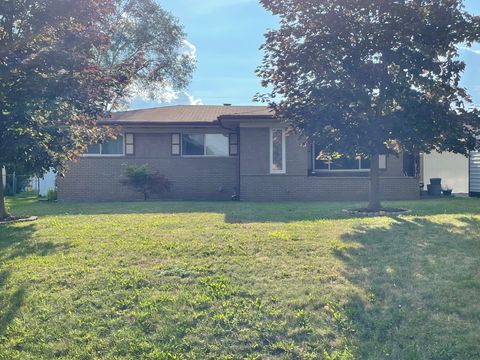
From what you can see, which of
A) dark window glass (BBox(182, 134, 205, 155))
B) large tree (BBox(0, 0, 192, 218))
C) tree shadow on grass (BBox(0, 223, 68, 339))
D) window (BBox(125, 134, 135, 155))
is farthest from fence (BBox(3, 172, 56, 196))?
tree shadow on grass (BBox(0, 223, 68, 339))

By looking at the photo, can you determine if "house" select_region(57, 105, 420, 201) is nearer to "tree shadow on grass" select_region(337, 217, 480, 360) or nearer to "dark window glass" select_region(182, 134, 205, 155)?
"dark window glass" select_region(182, 134, 205, 155)

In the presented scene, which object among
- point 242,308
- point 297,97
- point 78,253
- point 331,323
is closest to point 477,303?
point 331,323

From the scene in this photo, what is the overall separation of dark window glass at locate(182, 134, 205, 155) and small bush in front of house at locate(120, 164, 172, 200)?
5.70 feet

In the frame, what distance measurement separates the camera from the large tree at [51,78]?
9.09 metres

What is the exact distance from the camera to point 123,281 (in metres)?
5.91

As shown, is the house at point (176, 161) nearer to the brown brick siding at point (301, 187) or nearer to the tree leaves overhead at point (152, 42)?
the brown brick siding at point (301, 187)

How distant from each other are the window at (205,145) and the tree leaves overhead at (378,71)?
8.57 meters

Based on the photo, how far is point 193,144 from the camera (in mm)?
19859

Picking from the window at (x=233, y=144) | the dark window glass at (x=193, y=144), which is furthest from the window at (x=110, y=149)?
the window at (x=233, y=144)

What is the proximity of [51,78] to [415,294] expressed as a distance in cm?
776

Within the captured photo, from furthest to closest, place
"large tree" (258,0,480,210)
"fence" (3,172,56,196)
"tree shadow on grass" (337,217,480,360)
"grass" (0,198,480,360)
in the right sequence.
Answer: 1. "fence" (3,172,56,196)
2. "large tree" (258,0,480,210)
3. "grass" (0,198,480,360)
4. "tree shadow on grass" (337,217,480,360)

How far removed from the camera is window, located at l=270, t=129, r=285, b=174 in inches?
674

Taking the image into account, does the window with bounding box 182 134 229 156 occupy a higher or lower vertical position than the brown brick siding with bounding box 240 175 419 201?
higher

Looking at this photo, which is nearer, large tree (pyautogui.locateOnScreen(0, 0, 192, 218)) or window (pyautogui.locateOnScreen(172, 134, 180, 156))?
large tree (pyautogui.locateOnScreen(0, 0, 192, 218))
